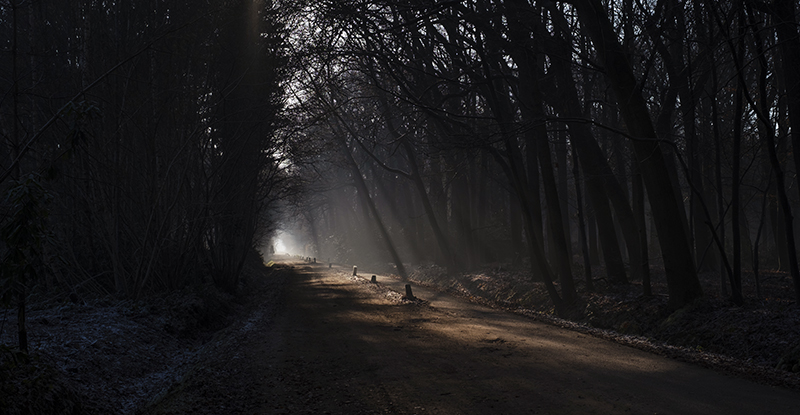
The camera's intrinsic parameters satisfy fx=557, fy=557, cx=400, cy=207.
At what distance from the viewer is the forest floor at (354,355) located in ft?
19.1

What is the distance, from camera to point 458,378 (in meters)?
6.66

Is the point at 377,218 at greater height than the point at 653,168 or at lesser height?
greater

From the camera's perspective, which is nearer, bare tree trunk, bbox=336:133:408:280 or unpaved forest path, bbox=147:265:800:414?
unpaved forest path, bbox=147:265:800:414

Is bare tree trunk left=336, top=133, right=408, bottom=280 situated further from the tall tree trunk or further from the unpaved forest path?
the unpaved forest path

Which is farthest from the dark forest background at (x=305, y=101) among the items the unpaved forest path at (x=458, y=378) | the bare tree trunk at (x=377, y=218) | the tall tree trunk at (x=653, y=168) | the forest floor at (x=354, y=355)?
the bare tree trunk at (x=377, y=218)

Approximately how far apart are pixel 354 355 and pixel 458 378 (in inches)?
86.1

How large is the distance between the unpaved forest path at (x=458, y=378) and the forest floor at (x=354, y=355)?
0.03 meters

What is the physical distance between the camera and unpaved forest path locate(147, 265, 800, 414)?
5562mm

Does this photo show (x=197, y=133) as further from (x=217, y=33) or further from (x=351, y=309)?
(x=351, y=309)

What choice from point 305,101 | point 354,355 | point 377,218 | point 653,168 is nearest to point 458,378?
point 354,355

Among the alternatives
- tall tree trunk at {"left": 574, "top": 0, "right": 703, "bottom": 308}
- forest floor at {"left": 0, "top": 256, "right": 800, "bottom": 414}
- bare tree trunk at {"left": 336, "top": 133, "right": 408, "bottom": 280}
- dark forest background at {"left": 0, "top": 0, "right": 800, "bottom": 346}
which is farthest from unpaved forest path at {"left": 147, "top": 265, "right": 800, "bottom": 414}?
bare tree trunk at {"left": 336, "top": 133, "right": 408, "bottom": 280}

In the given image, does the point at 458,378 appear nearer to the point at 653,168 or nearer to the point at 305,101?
the point at 653,168

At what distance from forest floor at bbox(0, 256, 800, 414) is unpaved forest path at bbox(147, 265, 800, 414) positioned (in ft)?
0.10

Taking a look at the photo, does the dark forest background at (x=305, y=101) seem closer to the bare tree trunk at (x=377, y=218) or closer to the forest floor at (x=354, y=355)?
the forest floor at (x=354, y=355)
